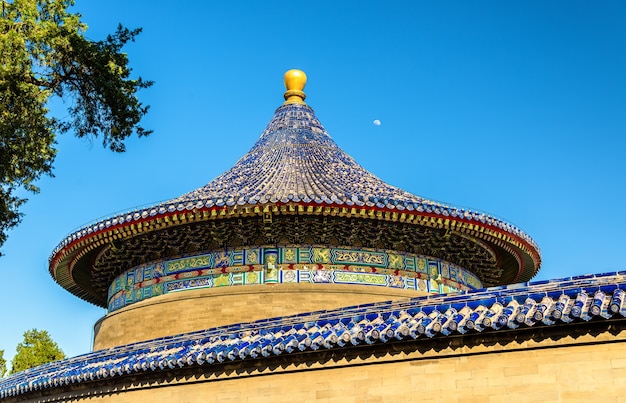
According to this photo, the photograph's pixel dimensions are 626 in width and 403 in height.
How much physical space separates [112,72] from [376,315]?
15.7ft

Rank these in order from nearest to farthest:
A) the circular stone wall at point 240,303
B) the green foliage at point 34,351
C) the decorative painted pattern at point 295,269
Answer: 1. the circular stone wall at point 240,303
2. the decorative painted pattern at point 295,269
3. the green foliage at point 34,351

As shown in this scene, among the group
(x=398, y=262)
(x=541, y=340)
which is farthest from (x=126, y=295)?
(x=541, y=340)

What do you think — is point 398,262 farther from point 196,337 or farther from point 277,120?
point 277,120

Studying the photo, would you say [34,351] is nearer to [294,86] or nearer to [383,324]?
[294,86]

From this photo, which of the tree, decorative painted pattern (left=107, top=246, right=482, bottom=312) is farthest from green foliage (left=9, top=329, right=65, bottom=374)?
the tree

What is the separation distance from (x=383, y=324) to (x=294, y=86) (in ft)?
42.8

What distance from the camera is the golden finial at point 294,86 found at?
69.9ft

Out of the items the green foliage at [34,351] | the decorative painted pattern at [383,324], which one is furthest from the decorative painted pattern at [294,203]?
the green foliage at [34,351]

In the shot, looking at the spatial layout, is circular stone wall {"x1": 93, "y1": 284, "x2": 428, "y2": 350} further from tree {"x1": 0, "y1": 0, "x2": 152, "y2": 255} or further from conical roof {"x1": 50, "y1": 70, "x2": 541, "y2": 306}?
tree {"x1": 0, "y1": 0, "x2": 152, "y2": 255}

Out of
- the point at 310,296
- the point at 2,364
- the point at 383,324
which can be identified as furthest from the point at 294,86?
the point at 2,364

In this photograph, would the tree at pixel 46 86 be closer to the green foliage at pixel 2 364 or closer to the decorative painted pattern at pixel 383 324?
the decorative painted pattern at pixel 383 324

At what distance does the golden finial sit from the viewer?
21.3 m

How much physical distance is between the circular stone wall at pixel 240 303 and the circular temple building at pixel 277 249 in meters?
0.02

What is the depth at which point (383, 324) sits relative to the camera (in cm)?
931
